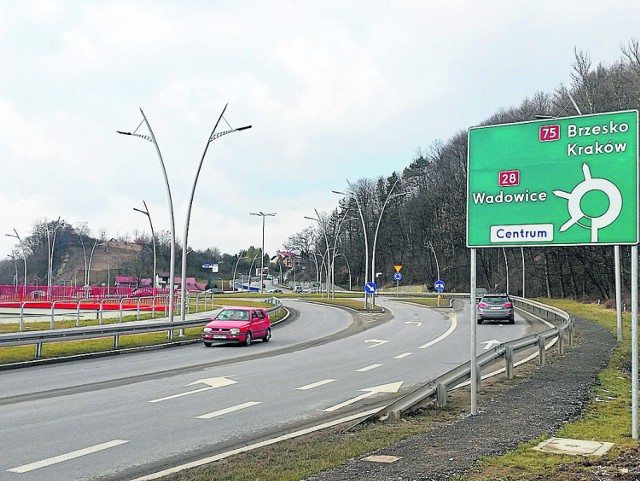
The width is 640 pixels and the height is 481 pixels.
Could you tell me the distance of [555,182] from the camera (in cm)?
988

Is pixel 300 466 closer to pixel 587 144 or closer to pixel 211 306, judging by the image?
pixel 587 144

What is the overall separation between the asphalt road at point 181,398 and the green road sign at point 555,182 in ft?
13.7

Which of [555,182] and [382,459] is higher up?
[555,182]

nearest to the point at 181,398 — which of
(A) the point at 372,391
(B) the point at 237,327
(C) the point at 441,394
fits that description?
(A) the point at 372,391

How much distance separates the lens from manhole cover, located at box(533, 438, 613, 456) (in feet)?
25.6

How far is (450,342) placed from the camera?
2638cm

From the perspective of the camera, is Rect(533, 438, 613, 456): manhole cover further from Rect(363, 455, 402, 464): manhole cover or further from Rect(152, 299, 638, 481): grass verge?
Rect(363, 455, 402, 464): manhole cover

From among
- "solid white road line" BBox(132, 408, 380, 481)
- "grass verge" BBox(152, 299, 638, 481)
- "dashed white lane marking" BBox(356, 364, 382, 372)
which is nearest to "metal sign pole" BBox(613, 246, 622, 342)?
"dashed white lane marking" BBox(356, 364, 382, 372)

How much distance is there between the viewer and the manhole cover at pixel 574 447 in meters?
7.79

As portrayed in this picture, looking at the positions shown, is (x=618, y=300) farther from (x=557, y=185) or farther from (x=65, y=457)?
(x=65, y=457)

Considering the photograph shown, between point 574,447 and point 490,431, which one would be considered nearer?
point 574,447

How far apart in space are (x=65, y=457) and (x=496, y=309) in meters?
31.5

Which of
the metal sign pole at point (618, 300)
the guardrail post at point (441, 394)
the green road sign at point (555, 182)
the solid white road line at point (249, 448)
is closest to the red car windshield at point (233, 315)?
the metal sign pole at point (618, 300)

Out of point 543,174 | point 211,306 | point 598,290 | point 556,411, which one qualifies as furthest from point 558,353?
point 598,290
